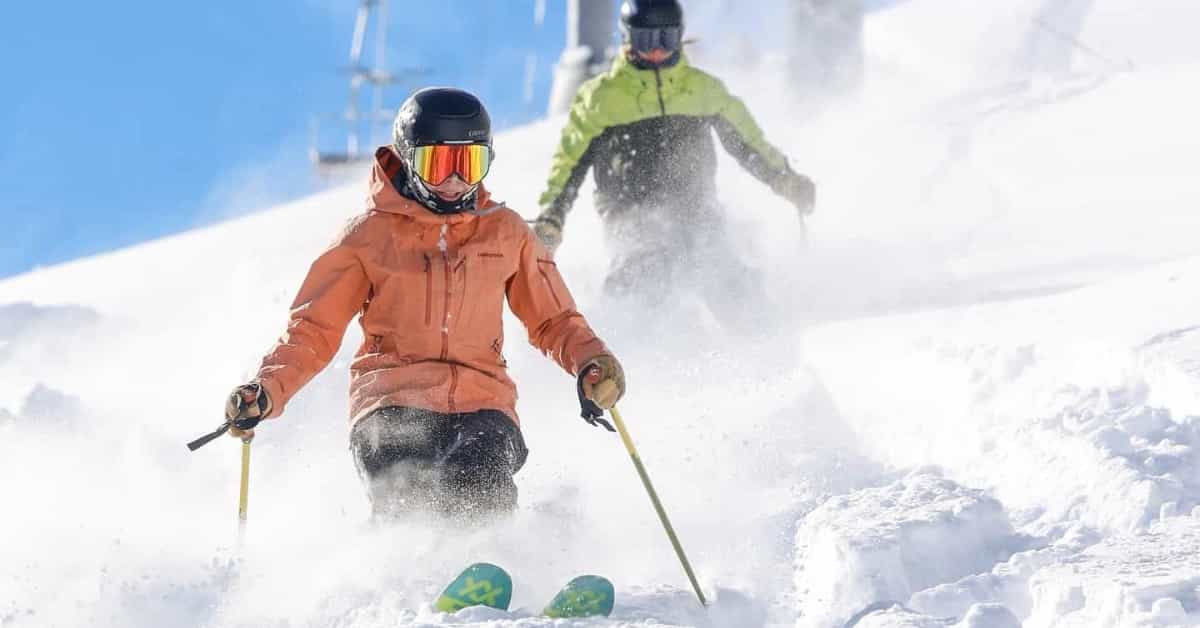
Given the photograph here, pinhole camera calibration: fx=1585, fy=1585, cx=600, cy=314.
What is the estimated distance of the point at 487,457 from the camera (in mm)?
5211

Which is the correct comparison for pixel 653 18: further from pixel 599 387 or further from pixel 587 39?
pixel 587 39

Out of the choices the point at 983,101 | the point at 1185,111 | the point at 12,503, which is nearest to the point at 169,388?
the point at 12,503

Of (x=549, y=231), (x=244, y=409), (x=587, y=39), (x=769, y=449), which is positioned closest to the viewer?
(x=244, y=409)

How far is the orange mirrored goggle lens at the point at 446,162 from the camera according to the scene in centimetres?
521

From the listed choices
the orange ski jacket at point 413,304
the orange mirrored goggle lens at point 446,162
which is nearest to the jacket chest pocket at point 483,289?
the orange ski jacket at point 413,304

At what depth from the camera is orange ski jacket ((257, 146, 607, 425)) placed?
525 centimetres

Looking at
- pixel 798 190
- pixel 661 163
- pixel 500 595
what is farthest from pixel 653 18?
pixel 500 595

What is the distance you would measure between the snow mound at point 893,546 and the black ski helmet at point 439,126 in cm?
163

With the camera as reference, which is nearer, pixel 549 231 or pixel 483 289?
pixel 483 289

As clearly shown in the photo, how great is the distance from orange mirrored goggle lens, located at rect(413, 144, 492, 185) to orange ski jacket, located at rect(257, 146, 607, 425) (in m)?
0.12

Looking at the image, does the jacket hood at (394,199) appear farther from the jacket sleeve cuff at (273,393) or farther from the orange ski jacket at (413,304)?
the jacket sleeve cuff at (273,393)

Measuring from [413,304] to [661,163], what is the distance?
3.88 m

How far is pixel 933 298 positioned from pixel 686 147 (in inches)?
69.7

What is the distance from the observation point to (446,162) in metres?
5.21
